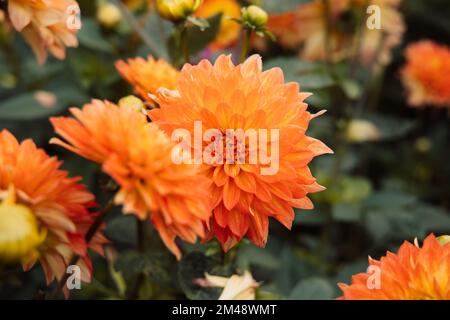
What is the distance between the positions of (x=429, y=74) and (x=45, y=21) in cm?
108

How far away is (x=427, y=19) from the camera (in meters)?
2.02

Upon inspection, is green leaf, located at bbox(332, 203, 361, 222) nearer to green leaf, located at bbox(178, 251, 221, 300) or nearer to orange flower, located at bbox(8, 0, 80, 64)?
green leaf, located at bbox(178, 251, 221, 300)

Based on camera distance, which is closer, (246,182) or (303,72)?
(246,182)

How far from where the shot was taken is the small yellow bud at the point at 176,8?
100 cm

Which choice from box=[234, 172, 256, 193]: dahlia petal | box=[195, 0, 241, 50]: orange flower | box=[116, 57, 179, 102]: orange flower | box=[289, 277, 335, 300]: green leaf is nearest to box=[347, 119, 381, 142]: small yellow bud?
box=[195, 0, 241, 50]: orange flower

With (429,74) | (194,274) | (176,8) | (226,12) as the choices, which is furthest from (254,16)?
(429,74)

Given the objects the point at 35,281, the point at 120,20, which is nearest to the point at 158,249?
the point at 35,281

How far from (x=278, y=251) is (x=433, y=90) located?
0.64 meters

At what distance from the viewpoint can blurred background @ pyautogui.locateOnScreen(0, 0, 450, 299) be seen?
110 centimetres

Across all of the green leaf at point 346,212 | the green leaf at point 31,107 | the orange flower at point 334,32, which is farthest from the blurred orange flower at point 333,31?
the green leaf at point 31,107

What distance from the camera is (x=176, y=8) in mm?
1002

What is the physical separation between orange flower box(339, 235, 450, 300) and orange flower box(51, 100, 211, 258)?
201 millimetres

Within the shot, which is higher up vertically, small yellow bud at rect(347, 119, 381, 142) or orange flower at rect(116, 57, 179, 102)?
small yellow bud at rect(347, 119, 381, 142)

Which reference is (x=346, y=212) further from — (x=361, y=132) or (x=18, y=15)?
(x=18, y=15)
